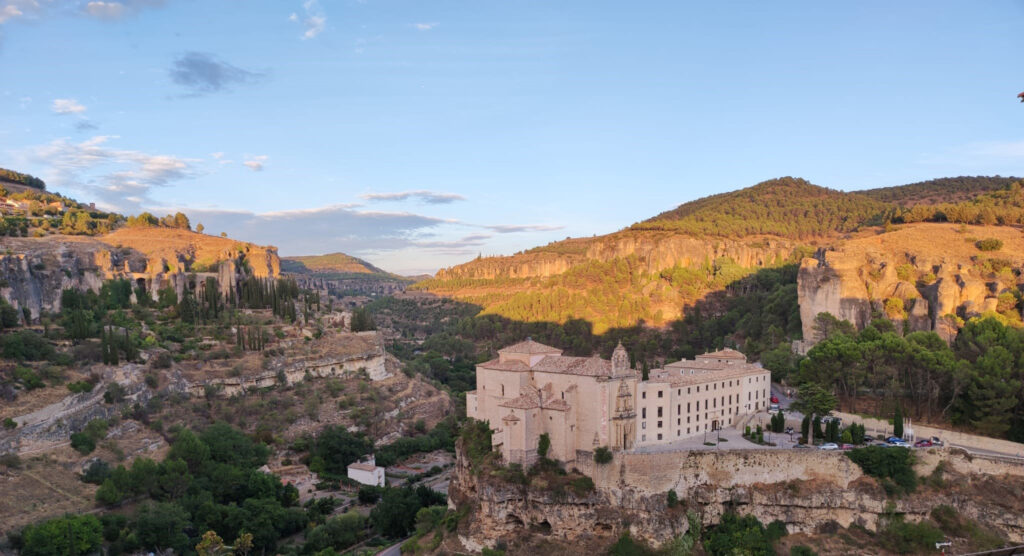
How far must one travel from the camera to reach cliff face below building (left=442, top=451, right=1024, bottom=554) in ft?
97.0

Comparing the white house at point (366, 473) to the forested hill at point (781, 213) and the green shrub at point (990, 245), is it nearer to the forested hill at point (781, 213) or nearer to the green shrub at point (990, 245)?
the green shrub at point (990, 245)

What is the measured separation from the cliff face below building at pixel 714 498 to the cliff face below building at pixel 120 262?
144 feet

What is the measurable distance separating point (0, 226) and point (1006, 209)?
96.6 m

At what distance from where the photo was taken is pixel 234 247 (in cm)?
7812

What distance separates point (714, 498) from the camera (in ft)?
99.5

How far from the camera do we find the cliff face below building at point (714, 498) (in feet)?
97.0

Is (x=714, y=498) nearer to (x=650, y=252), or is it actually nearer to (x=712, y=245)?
(x=712, y=245)

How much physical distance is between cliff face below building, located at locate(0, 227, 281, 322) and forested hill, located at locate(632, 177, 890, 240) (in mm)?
66180

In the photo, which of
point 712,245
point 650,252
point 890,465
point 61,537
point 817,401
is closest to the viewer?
point 61,537

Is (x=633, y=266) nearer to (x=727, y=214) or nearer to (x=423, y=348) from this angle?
(x=727, y=214)

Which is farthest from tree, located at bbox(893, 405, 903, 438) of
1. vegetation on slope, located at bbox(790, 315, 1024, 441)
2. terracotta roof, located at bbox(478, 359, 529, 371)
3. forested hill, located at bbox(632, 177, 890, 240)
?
forested hill, located at bbox(632, 177, 890, 240)

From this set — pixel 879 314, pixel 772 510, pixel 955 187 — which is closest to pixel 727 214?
pixel 955 187

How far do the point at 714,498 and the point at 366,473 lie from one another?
85.3ft

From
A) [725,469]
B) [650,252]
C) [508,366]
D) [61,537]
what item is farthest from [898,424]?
[650,252]
